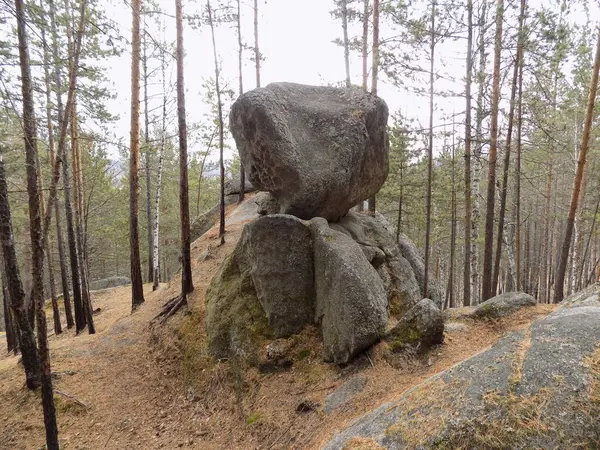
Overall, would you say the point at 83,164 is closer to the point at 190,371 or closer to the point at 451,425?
the point at 190,371

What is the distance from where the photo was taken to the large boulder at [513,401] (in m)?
3.36

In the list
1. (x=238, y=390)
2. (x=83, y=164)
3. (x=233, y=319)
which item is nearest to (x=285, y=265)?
(x=233, y=319)

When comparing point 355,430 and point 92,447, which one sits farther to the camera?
point 92,447

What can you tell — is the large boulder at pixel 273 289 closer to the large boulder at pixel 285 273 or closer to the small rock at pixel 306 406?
the large boulder at pixel 285 273

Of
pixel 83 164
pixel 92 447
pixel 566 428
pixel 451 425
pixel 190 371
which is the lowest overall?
pixel 92 447

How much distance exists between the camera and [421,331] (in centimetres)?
666

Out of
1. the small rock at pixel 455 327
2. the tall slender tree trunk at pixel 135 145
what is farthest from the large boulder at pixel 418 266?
the tall slender tree trunk at pixel 135 145

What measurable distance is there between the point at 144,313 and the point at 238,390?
22.5ft

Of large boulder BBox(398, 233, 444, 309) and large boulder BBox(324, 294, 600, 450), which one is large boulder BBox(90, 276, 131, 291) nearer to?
large boulder BBox(398, 233, 444, 309)

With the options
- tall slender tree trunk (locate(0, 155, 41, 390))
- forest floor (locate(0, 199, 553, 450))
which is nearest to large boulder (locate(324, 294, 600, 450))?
forest floor (locate(0, 199, 553, 450))

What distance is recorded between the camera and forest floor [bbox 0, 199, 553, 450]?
630cm

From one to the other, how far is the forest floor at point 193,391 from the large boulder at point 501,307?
234 mm

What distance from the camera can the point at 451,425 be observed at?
12.4 ft

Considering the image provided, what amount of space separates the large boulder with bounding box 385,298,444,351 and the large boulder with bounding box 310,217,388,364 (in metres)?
0.38
